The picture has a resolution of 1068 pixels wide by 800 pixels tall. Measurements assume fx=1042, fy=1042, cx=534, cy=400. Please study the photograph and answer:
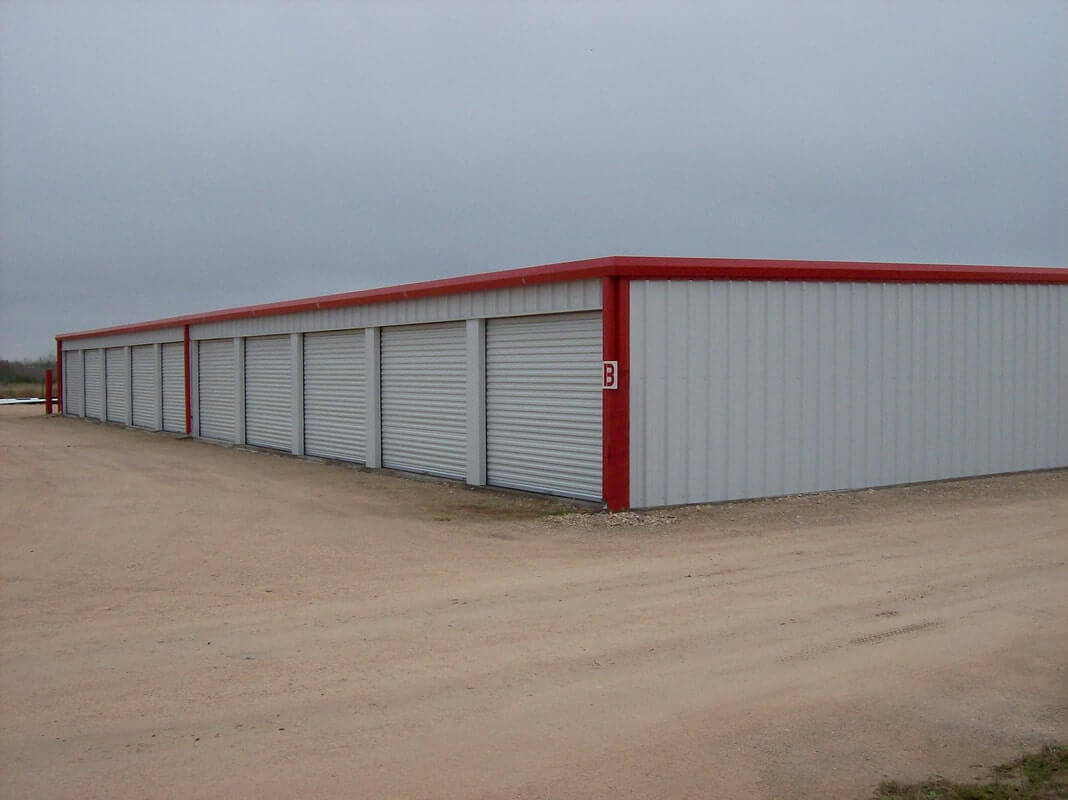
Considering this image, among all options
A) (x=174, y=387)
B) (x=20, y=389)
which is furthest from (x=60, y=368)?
(x=20, y=389)

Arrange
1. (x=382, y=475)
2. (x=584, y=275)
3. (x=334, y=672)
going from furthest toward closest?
(x=382, y=475) < (x=584, y=275) < (x=334, y=672)

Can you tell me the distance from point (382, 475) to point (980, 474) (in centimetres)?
1036

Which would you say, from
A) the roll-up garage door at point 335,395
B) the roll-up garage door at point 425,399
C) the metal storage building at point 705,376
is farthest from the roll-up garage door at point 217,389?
the roll-up garage door at point 425,399

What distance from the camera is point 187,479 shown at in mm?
17516

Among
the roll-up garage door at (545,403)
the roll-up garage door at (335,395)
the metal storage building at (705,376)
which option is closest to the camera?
the metal storage building at (705,376)

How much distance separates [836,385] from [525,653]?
31.8 feet

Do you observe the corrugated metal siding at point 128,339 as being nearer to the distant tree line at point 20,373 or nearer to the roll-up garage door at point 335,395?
the roll-up garage door at point 335,395

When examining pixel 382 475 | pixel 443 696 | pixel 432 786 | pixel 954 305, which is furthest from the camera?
pixel 382 475

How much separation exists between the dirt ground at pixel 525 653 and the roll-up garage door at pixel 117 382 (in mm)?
23106

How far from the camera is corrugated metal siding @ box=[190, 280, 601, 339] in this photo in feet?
48.0

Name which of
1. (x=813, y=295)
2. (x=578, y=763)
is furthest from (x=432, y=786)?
(x=813, y=295)

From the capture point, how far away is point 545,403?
15.5 meters

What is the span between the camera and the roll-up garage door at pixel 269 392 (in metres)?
23.8

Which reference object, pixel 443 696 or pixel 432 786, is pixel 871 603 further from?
pixel 432 786
